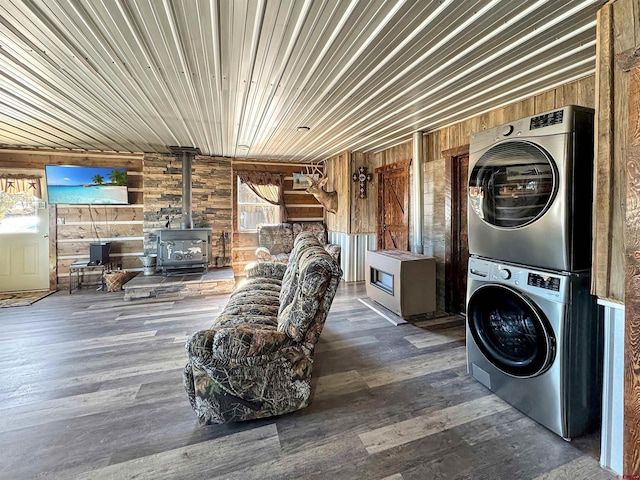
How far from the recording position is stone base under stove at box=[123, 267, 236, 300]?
14.2 ft

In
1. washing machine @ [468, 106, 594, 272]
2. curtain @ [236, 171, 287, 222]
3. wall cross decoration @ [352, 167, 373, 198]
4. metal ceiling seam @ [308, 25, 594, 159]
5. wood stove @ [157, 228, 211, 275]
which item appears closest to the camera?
washing machine @ [468, 106, 594, 272]

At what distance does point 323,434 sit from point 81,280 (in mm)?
5544

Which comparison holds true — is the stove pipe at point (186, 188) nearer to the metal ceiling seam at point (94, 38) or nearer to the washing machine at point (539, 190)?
the metal ceiling seam at point (94, 38)

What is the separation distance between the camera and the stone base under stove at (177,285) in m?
4.34

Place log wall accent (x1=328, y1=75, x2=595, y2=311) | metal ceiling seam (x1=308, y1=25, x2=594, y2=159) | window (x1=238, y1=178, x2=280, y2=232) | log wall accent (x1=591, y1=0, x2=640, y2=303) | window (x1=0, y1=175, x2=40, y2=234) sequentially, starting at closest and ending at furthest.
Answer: log wall accent (x1=591, y1=0, x2=640, y2=303)
metal ceiling seam (x1=308, y1=25, x2=594, y2=159)
log wall accent (x1=328, y1=75, x2=595, y2=311)
window (x1=0, y1=175, x2=40, y2=234)
window (x1=238, y1=178, x2=280, y2=232)

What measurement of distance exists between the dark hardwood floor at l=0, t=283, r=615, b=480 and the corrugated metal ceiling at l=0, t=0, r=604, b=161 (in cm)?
243

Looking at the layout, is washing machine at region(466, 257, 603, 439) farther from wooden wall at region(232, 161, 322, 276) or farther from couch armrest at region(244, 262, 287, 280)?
wooden wall at region(232, 161, 322, 276)

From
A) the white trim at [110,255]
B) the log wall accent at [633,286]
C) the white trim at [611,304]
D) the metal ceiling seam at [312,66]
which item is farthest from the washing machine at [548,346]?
the white trim at [110,255]

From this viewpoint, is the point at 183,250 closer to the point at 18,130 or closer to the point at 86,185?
the point at 86,185

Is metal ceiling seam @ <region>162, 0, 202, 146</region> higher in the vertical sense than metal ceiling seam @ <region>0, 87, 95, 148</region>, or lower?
lower

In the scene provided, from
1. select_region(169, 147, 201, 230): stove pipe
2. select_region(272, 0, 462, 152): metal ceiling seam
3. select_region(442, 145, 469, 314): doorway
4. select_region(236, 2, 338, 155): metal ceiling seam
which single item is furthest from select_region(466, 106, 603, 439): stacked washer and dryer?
select_region(169, 147, 201, 230): stove pipe

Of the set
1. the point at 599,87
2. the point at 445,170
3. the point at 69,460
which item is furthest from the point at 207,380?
the point at 445,170

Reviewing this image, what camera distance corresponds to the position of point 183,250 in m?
5.09

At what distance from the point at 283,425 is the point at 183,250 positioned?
4.17m
